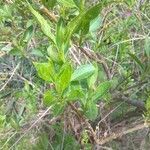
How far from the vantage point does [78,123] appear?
1499 mm

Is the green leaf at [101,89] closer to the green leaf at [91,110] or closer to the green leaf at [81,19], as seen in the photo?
the green leaf at [91,110]

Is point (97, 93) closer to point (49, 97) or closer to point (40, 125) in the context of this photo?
point (49, 97)

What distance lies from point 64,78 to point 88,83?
Answer: 27 centimetres

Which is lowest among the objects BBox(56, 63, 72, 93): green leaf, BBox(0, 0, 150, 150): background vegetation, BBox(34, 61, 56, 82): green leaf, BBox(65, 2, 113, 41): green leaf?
BBox(0, 0, 150, 150): background vegetation

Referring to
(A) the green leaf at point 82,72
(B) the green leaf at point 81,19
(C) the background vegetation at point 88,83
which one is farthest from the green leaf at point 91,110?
(B) the green leaf at point 81,19

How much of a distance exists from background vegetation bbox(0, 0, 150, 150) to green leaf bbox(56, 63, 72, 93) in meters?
0.22

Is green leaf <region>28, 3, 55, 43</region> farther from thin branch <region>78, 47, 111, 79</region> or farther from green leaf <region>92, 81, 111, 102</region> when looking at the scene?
thin branch <region>78, 47, 111, 79</region>

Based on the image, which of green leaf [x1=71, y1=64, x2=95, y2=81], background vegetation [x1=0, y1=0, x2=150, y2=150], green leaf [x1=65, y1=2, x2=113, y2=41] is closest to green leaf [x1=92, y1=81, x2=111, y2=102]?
background vegetation [x1=0, y1=0, x2=150, y2=150]

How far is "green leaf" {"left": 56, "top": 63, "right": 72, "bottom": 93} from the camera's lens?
87cm

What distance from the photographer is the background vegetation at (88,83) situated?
122 cm

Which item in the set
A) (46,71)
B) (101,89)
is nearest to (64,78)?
(46,71)

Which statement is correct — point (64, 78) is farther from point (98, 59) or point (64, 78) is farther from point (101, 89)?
point (98, 59)

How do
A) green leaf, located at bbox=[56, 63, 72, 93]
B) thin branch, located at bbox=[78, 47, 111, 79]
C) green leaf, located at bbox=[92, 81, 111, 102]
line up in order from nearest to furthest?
green leaf, located at bbox=[56, 63, 72, 93], green leaf, located at bbox=[92, 81, 111, 102], thin branch, located at bbox=[78, 47, 111, 79]

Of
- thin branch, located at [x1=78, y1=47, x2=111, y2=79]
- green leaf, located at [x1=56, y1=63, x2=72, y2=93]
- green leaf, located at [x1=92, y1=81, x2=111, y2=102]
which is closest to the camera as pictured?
green leaf, located at [x1=56, y1=63, x2=72, y2=93]
